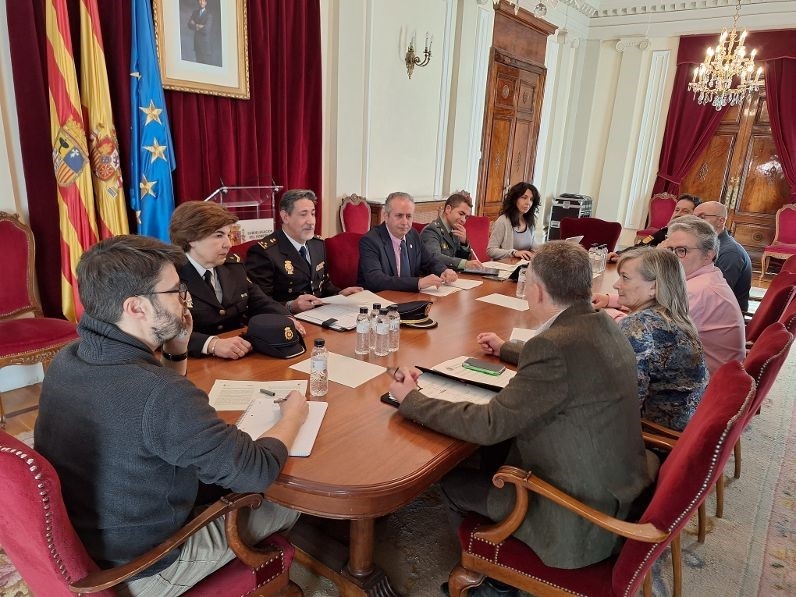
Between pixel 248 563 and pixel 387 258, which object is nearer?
pixel 248 563

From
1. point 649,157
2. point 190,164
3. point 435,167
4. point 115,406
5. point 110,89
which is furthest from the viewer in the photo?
point 649,157

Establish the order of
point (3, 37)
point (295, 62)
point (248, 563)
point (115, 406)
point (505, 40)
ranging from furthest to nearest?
point (505, 40), point (295, 62), point (3, 37), point (248, 563), point (115, 406)

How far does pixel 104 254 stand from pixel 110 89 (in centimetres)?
243

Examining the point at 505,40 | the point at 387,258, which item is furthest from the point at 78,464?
the point at 505,40

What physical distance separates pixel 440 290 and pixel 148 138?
195 cm

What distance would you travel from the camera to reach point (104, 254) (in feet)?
3.49

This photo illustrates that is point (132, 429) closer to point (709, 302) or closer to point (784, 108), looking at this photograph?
point (709, 302)

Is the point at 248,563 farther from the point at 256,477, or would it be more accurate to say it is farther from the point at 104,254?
the point at 104,254

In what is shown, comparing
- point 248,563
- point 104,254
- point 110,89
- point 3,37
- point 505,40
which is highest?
point 505,40

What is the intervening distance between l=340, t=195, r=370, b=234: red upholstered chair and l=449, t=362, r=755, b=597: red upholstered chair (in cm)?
334

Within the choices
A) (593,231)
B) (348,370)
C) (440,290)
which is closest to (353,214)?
(440,290)

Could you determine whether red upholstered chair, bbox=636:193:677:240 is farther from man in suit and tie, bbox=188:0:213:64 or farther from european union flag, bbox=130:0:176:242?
european union flag, bbox=130:0:176:242

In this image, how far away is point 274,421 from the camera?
1.36 metres

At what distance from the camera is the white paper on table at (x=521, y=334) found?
2113 mm
